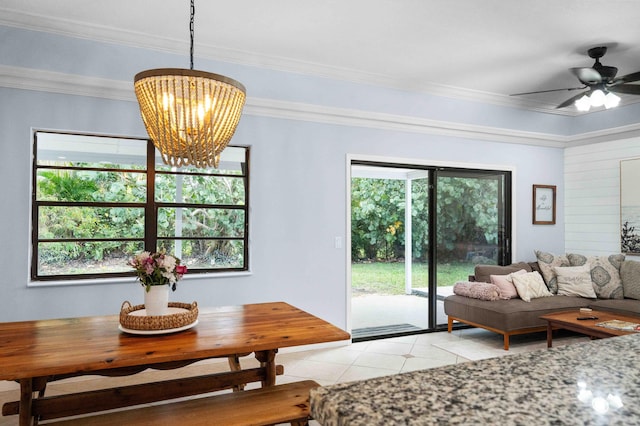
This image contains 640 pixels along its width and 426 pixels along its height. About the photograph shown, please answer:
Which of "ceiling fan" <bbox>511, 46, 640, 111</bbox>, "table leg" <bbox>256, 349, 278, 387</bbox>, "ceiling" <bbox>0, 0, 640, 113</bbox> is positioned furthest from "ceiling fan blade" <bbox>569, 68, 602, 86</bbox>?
"table leg" <bbox>256, 349, 278, 387</bbox>

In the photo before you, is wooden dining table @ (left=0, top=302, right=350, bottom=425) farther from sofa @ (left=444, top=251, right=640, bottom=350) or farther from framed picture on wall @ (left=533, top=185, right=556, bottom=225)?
framed picture on wall @ (left=533, top=185, right=556, bottom=225)

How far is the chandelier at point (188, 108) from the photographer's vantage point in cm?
210

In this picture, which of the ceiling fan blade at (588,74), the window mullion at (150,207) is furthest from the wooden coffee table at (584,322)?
the window mullion at (150,207)

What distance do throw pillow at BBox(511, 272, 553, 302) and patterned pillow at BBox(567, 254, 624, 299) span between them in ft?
1.85

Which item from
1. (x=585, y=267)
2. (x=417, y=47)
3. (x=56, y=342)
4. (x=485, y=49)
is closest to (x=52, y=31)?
(x=56, y=342)

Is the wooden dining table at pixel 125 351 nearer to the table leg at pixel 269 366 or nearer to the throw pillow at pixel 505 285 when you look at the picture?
the table leg at pixel 269 366

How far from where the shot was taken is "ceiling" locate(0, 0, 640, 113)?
3283mm

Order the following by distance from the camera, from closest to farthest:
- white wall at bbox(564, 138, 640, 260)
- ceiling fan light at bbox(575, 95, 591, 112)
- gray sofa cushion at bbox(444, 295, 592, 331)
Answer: ceiling fan light at bbox(575, 95, 591, 112)
gray sofa cushion at bbox(444, 295, 592, 331)
white wall at bbox(564, 138, 640, 260)

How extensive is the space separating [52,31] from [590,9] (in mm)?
4173

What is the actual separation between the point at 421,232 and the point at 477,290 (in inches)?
36.7

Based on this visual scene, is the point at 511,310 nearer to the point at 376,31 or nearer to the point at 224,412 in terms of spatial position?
the point at 376,31

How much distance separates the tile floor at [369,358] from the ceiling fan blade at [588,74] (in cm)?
256

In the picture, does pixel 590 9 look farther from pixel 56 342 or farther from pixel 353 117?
pixel 56 342

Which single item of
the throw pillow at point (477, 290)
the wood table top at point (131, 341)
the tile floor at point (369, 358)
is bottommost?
the tile floor at point (369, 358)
